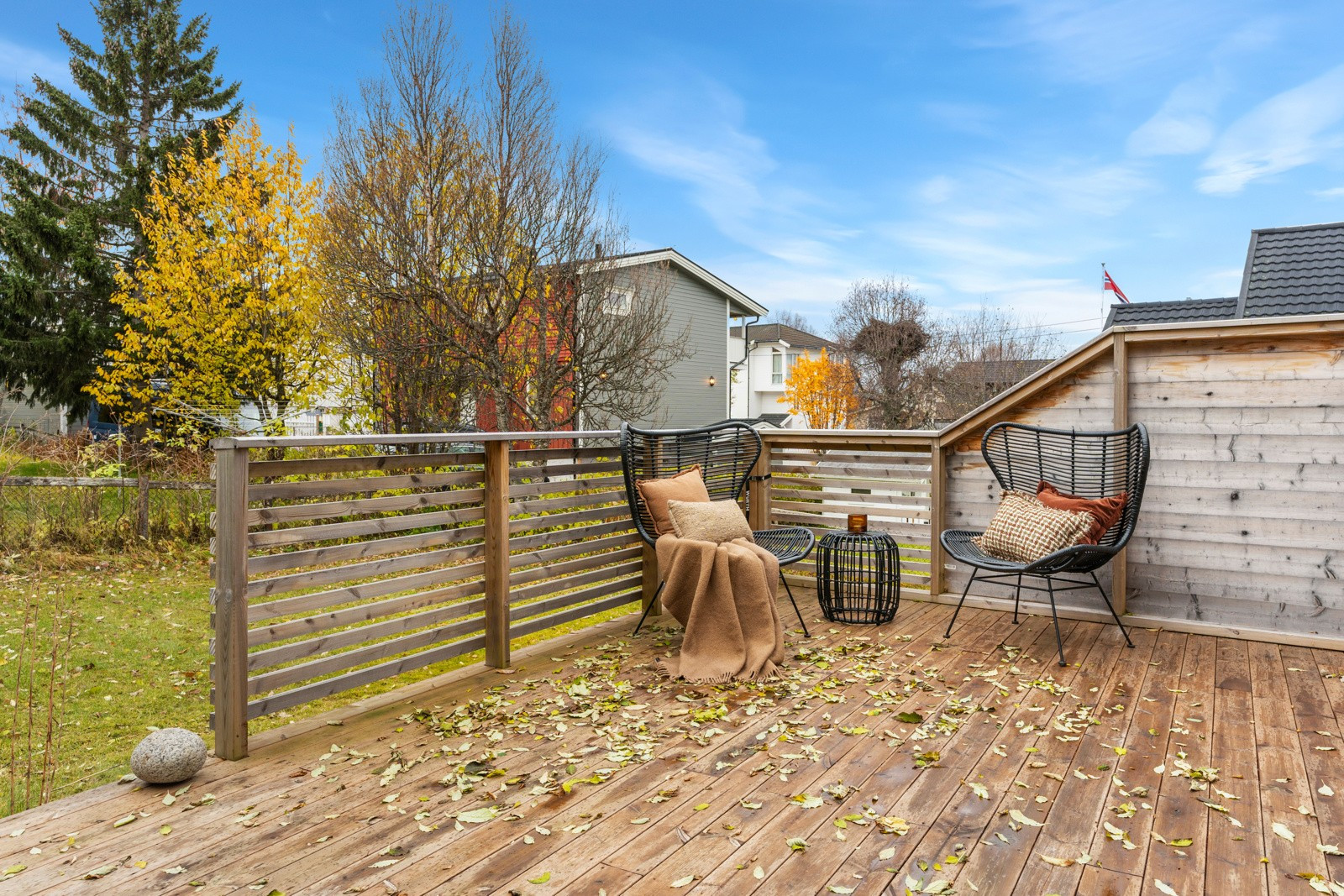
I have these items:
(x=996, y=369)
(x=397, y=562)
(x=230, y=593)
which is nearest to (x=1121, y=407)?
(x=397, y=562)

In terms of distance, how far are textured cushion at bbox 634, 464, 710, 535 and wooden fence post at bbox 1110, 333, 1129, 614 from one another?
7.17 feet

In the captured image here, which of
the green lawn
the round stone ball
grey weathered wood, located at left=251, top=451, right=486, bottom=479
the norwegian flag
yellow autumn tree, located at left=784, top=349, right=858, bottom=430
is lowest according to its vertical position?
the green lawn

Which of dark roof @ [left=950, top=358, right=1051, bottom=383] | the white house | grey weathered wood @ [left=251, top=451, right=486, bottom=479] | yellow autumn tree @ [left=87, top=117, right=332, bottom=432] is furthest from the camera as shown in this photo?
the white house

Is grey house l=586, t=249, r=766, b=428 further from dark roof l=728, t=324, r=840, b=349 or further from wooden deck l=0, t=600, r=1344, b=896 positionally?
wooden deck l=0, t=600, r=1344, b=896

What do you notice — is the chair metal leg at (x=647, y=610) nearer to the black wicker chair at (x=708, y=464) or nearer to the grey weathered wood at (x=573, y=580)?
the black wicker chair at (x=708, y=464)

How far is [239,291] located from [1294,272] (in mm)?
11416

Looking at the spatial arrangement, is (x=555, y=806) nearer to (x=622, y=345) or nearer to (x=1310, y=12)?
(x=622, y=345)

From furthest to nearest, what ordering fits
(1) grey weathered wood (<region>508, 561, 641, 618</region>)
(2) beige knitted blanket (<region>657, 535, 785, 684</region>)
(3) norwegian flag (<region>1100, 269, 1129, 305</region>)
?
(3) norwegian flag (<region>1100, 269, 1129, 305</region>), (1) grey weathered wood (<region>508, 561, 641, 618</region>), (2) beige knitted blanket (<region>657, 535, 785, 684</region>)

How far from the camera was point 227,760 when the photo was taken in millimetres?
2568

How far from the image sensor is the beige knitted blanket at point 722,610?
137 inches

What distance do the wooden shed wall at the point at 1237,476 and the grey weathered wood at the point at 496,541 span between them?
3084 mm

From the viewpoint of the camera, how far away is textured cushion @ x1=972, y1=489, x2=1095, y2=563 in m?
3.87

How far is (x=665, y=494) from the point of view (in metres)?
4.07

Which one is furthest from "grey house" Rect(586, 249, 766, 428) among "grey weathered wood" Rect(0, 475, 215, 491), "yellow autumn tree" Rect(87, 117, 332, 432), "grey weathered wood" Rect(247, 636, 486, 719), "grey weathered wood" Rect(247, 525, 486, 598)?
"grey weathered wood" Rect(247, 636, 486, 719)
